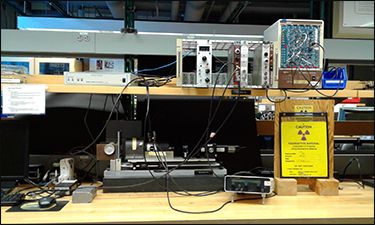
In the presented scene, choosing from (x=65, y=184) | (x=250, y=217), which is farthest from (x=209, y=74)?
(x=65, y=184)

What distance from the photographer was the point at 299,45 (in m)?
1.37

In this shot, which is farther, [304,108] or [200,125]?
[200,125]

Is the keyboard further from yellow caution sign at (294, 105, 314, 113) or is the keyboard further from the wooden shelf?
yellow caution sign at (294, 105, 314, 113)

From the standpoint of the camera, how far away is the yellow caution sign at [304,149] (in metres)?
1.45

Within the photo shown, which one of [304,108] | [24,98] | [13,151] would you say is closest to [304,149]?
[304,108]

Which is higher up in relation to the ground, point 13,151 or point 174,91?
point 174,91

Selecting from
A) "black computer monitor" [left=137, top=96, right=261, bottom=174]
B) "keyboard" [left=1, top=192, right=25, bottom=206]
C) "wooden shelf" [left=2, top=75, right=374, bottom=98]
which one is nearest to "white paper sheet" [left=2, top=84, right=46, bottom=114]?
"wooden shelf" [left=2, top=75, right=374, bottom=98]

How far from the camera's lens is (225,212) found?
3.81ft

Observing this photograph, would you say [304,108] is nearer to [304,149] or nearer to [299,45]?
[304,149]

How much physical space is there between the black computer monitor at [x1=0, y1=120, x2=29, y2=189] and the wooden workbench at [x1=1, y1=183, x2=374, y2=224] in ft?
0.91

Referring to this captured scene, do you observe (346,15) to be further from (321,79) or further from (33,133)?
(33,133)

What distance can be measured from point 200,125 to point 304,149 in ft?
1.92

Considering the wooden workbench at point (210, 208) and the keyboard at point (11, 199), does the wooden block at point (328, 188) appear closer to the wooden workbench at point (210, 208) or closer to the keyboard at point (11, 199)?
the wooden workbench at point (210, 208)

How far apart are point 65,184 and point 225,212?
78 cm
